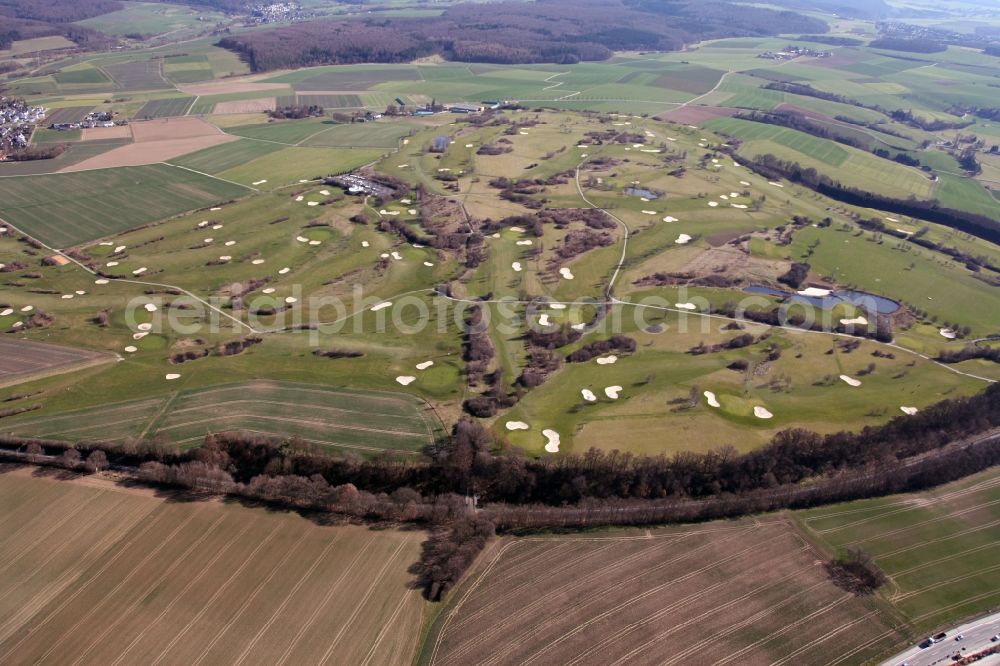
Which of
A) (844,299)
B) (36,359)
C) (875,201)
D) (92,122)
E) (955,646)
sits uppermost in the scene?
(92,122)

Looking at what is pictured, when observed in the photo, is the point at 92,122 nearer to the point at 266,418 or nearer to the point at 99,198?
the point at 99,198

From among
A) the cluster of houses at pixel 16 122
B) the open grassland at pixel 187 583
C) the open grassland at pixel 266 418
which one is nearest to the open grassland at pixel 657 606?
the open grassland at pixel 187 583

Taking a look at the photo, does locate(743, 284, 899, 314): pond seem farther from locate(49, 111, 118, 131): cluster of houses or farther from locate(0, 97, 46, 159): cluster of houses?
locate(49, 111, 118, 131): cluster of houses

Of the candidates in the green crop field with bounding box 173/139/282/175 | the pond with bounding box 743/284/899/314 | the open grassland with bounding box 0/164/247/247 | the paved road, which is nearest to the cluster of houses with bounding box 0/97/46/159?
the open grassland with bounding box 0/164/247/247

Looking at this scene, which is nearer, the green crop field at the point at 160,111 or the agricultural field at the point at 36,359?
the agricultural field at the point at 36,359

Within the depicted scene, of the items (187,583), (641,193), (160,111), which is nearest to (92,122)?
(160,111)

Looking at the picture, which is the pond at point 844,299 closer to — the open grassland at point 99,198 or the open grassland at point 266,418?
the open grassland at point 266,418
